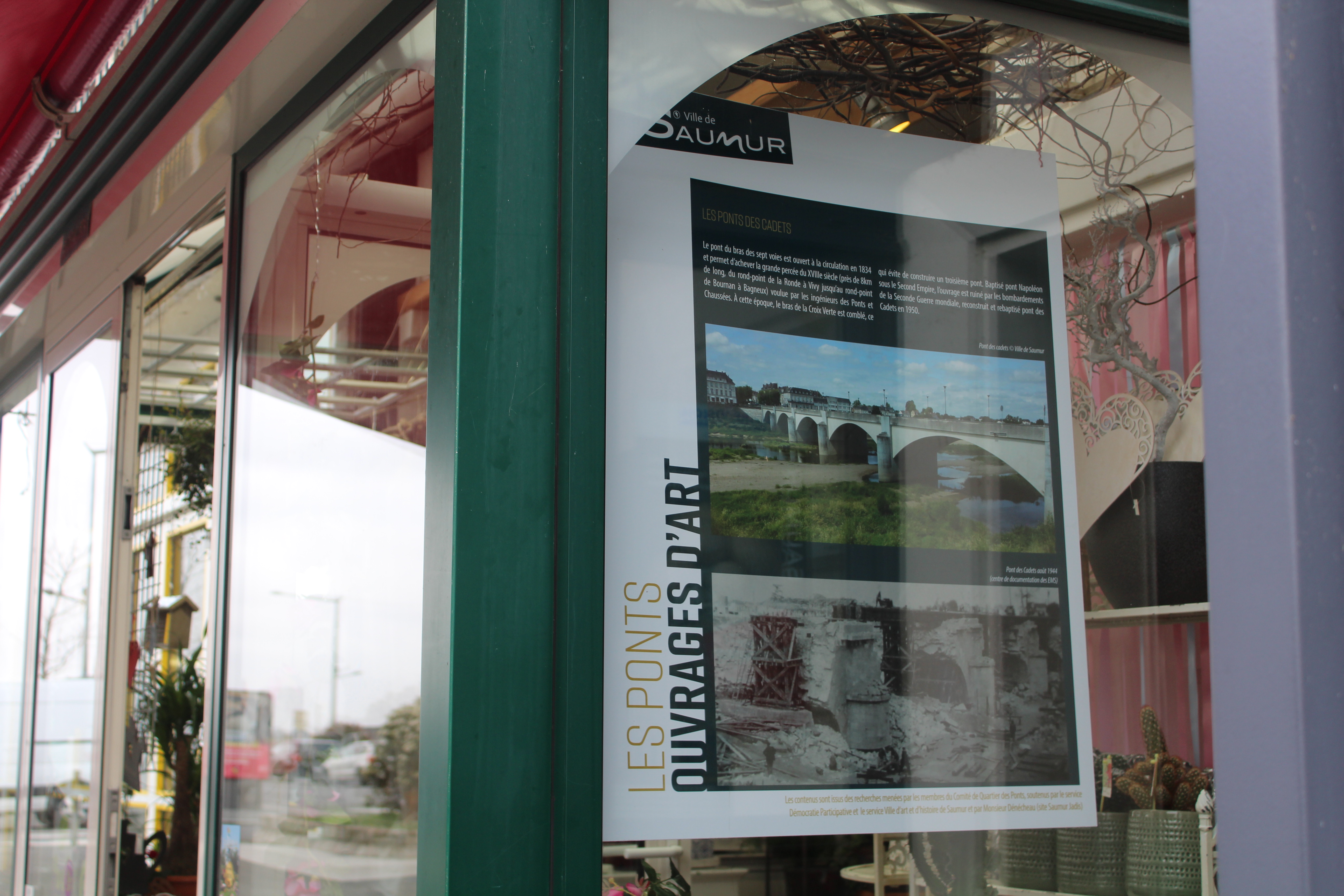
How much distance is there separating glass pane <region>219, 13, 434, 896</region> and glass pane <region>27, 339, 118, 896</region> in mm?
1010

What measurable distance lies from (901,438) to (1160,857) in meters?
0.75

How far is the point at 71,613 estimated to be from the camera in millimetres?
3473

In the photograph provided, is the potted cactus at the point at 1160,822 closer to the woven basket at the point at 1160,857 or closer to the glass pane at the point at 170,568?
the woven basket at the point at 1160,857

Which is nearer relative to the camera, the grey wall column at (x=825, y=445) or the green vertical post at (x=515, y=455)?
the green vertical post at (x=515, y=455)

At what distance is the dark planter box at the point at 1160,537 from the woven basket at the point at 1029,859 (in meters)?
0.37

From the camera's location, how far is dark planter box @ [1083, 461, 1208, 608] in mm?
1647

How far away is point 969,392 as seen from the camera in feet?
4.87

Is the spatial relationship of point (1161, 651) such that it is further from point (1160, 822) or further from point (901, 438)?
point (901, 438)

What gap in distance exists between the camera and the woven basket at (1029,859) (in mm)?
1458

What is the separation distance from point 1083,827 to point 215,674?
5.24 ft

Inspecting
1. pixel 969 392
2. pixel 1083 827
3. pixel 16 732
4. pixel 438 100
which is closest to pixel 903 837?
pixel 1083 827

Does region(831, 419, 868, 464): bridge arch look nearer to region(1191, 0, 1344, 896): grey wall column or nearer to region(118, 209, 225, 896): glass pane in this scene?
region(1191, 0, 1344, 896): grey wall column

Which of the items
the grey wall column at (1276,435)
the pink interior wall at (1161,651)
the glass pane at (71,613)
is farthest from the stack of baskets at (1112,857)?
the glass pane at (71,613)

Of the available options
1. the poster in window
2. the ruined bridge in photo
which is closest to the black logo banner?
the poster in window
